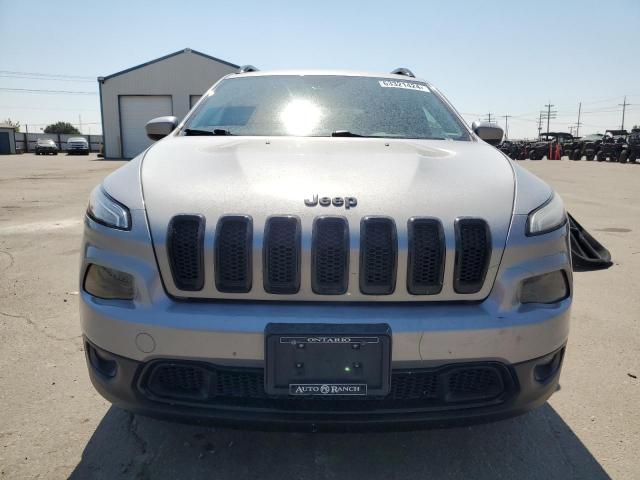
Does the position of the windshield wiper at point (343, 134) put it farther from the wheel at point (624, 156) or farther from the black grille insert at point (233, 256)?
the wheel at point (624, 156)

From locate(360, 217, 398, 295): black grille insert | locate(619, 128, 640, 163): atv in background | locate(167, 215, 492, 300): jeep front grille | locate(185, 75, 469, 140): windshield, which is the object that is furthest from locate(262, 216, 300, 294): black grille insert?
locate(619, 128, 640, 163): atv in background

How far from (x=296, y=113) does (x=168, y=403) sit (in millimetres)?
1772

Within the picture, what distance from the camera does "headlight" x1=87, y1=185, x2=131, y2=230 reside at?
72.2 inches

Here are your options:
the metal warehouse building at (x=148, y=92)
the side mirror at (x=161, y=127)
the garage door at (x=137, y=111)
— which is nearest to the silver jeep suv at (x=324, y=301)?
the side mirror at (x=161, y=127)

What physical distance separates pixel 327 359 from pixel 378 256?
0.39 meters

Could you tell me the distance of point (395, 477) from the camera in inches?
77.2

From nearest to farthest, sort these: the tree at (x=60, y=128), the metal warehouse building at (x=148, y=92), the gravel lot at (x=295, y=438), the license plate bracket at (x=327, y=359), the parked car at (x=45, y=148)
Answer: the license plate bracket at (x=327, y=359) → the gravel lot at (x=295, y=438) → the metal warehouse building at (x=148, y=92) → the parked car at (x=45, y=148) → the tree at (x=60, y=128)

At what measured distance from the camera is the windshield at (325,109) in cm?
282

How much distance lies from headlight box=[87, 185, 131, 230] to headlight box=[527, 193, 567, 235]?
1462 mm

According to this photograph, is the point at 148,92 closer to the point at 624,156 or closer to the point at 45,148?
the point at 45,148

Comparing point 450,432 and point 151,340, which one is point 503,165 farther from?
point 151,340

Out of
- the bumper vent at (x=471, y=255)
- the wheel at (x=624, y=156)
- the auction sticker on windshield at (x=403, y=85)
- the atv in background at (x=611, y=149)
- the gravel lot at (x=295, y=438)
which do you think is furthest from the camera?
the atv in background at (x=611, y=149)

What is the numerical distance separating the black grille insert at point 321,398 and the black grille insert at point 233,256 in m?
0.28

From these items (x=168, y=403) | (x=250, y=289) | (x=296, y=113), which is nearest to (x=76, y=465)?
(x=168, y=403)
